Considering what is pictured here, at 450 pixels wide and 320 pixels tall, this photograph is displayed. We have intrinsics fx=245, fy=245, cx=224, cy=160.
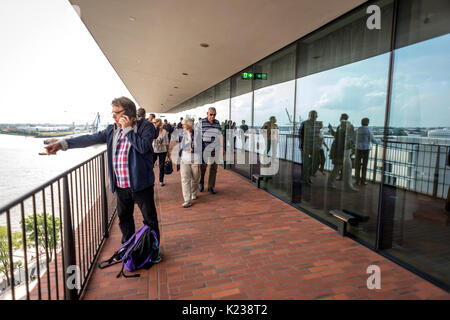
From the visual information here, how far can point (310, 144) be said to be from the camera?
15.2 feet

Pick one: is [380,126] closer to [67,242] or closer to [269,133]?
[269,133]

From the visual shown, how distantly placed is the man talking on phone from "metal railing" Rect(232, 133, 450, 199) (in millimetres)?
2833

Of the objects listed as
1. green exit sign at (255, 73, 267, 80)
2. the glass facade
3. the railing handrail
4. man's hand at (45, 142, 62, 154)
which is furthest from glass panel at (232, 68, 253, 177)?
the railing handrail

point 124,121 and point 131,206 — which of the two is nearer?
point 124,121

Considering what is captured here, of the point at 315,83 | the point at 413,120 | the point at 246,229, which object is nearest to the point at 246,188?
the point at 246,229

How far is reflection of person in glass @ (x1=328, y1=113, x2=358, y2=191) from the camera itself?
11.9 ft

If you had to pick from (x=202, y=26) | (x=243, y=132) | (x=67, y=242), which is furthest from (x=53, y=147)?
(x=243, y=132)

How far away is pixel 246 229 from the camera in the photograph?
3.85m

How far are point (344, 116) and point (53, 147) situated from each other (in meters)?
3.76

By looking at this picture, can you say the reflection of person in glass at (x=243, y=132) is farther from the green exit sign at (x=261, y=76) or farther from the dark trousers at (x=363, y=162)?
the dark trousers at (x=363, y=162)

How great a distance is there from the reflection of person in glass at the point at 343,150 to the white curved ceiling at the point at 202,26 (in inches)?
67.2

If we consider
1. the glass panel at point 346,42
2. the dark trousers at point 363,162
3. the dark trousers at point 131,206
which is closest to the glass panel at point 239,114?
the glass panel at point 346,42

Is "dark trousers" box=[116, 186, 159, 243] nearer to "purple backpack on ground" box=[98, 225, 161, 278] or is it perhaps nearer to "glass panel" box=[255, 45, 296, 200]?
"purple backpack on ground" box=[98, 225, 161, 278]

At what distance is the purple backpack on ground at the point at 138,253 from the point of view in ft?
8.82
